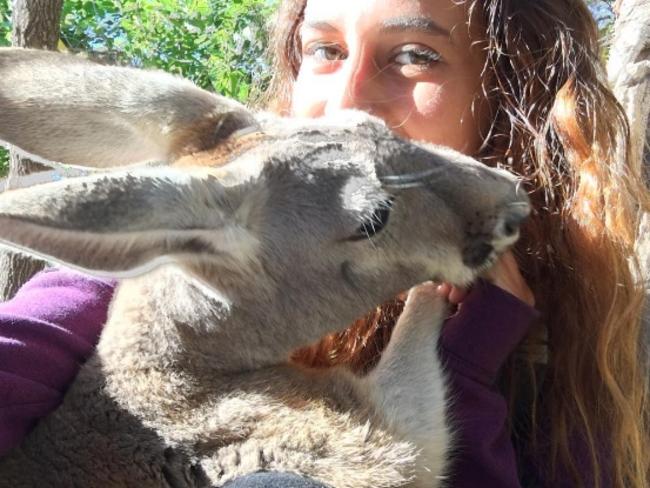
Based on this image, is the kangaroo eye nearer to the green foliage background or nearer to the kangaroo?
the kangaroo

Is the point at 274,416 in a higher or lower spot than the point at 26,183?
lower

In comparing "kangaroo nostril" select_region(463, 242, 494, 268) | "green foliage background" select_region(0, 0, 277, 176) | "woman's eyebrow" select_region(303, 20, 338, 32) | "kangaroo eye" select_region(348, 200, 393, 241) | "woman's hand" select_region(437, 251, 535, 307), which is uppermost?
"woman's eyebrow" select_region(303, 20, 338, 32)

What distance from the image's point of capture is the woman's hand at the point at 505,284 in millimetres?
2576

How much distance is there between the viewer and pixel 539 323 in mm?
2793

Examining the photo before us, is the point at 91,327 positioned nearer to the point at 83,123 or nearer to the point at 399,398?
the point at 83,123

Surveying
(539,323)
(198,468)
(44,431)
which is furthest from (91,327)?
(539,323)

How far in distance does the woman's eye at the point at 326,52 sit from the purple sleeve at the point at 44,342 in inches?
39.3

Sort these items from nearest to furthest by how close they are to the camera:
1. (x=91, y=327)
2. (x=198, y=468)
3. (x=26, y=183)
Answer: (x=26, y=183) < (x=198, y=468) < (x=91, y=327)

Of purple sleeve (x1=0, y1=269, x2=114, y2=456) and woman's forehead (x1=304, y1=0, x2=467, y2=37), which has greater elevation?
woman's forehead (x1=304, y1=0, x2=467, y2=37)

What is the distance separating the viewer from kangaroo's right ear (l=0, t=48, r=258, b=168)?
230 centimetres

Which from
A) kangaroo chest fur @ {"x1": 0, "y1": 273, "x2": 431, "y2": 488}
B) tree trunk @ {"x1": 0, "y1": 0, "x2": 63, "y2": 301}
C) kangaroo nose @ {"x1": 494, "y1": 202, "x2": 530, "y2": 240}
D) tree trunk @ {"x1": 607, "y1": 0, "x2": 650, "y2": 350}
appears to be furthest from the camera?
tree trunk @ {"x1": 0, "y1": 0, "x2": 63, "y2": 301}

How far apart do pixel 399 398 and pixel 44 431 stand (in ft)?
3.03

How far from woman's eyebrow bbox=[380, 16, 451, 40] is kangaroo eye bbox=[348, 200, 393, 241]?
2.17 feet

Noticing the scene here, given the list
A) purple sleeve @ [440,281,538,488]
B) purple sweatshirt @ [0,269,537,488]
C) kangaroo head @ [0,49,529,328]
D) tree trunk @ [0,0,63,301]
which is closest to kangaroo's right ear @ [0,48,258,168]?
kangaroo head @ [0,49,529,328]
